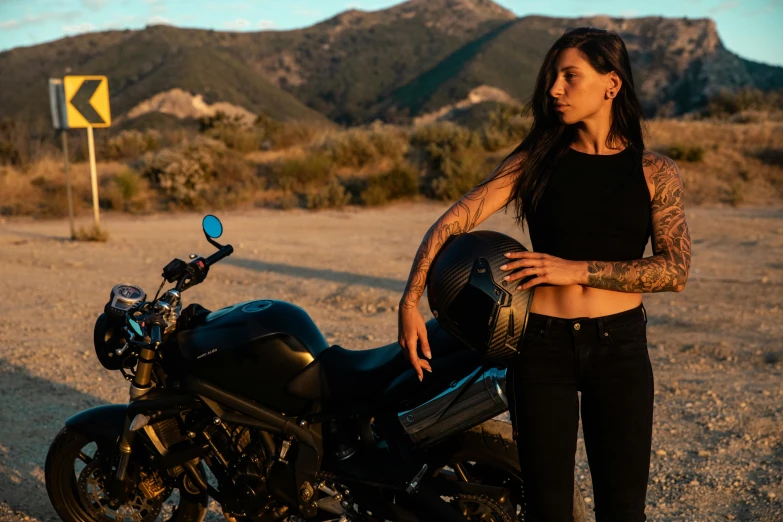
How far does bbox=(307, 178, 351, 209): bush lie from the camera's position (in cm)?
1636

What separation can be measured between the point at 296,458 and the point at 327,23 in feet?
346

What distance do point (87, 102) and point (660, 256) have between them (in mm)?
11823

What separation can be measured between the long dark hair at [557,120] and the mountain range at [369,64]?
59798mm

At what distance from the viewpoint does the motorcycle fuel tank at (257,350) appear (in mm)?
2900

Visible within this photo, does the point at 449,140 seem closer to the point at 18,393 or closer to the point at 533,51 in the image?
the point at 18,393

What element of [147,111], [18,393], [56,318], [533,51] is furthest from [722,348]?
[533,51]

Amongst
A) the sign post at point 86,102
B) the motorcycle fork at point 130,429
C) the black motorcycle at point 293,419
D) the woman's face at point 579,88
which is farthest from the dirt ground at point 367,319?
the woman's face at point 579,88

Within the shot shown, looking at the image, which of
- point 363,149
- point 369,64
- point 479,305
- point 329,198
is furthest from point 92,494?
point 369,64

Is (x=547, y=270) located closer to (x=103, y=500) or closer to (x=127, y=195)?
(x=103, y=500)

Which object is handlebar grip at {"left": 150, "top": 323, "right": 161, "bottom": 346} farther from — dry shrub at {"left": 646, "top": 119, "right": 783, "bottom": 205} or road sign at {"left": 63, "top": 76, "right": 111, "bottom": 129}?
dry shrub at {"left": 646, "top": 119, "right": 783, "bottom": 205}

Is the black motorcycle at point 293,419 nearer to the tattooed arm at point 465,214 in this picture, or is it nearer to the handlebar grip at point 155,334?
the handlebar grip at point 155,334

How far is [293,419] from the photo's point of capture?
2963 mm

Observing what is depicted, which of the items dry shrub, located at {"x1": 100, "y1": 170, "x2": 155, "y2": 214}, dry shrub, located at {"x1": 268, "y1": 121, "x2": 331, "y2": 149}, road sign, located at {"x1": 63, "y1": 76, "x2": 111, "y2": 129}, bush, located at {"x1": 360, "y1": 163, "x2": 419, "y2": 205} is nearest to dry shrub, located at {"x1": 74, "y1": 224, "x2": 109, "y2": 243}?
road sign, located at {"x1": 63, "y1": 76, "x2": 111, "y2": 129}

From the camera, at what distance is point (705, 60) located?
69875 millimetres
